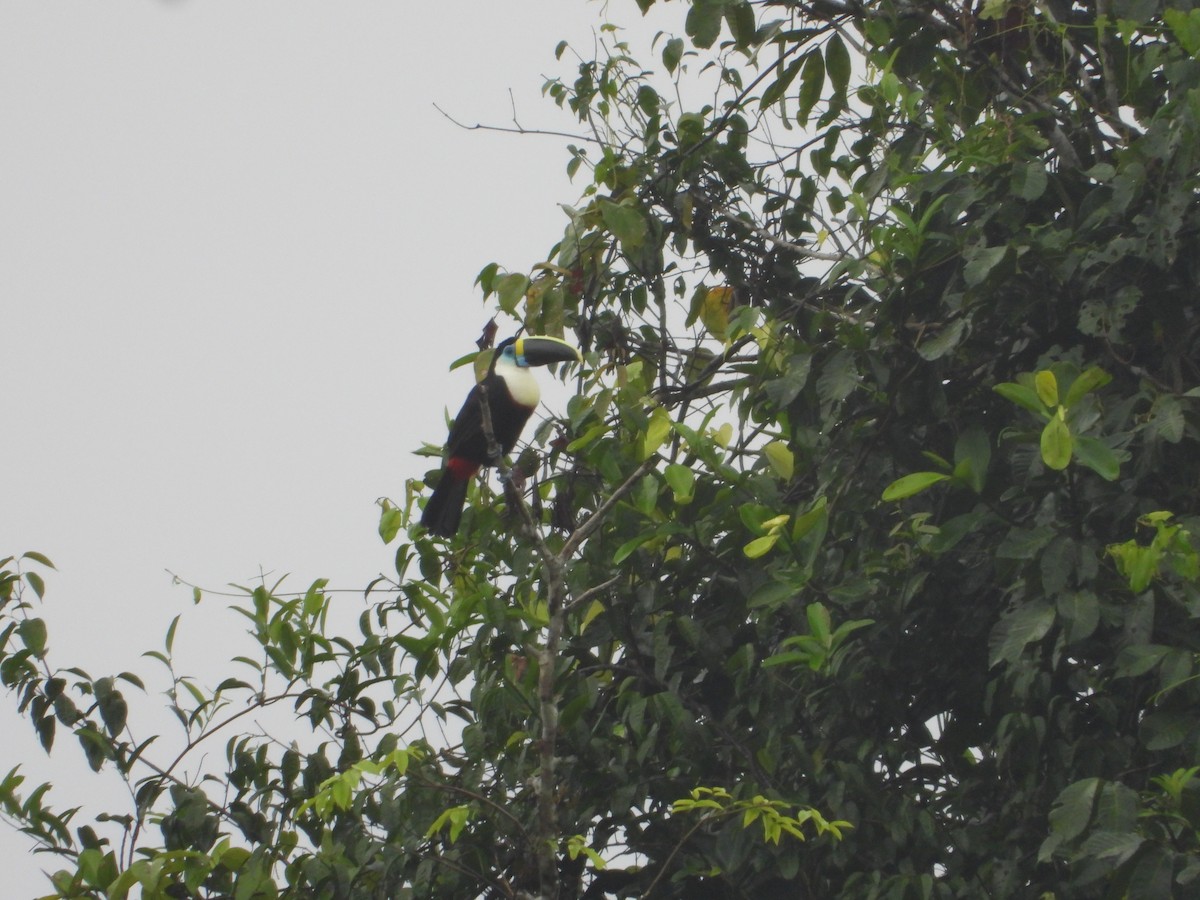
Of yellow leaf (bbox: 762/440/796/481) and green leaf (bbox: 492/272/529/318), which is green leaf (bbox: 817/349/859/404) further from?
green leaf (bbox: 492/272/529/318)

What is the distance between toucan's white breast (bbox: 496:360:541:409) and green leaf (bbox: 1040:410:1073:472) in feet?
8.71

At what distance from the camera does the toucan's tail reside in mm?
3775

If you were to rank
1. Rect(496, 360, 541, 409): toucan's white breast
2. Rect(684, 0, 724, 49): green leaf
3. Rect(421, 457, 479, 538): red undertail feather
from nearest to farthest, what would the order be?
1. Rect(684, 0, 724, 49): green leaf
2. Rect(421, 457, 479, 538): red undertail feather
3. Rect(496, 360, 541, 409): toucan's white breast

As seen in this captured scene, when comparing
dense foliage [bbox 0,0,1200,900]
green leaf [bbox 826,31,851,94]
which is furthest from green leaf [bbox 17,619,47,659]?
green leaf [bbox 826,31,851,94]

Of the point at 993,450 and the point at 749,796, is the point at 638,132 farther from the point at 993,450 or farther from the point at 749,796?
the point at 749,796

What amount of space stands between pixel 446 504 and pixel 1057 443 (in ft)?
7.22

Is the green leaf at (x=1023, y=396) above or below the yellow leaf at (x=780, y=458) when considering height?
below

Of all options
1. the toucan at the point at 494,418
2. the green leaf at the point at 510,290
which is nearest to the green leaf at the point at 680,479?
the green leaf at the point at 510,290

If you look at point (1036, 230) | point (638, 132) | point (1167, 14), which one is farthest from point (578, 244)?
point (1167, 14)

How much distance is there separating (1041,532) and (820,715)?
712 millimetres

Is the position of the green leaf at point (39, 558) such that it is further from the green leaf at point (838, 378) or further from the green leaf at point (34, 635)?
the green leaf at point (838, 378)

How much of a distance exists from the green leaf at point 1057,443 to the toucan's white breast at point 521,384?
2656 mm

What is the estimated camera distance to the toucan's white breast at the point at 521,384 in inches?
179

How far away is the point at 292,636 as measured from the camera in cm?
290
